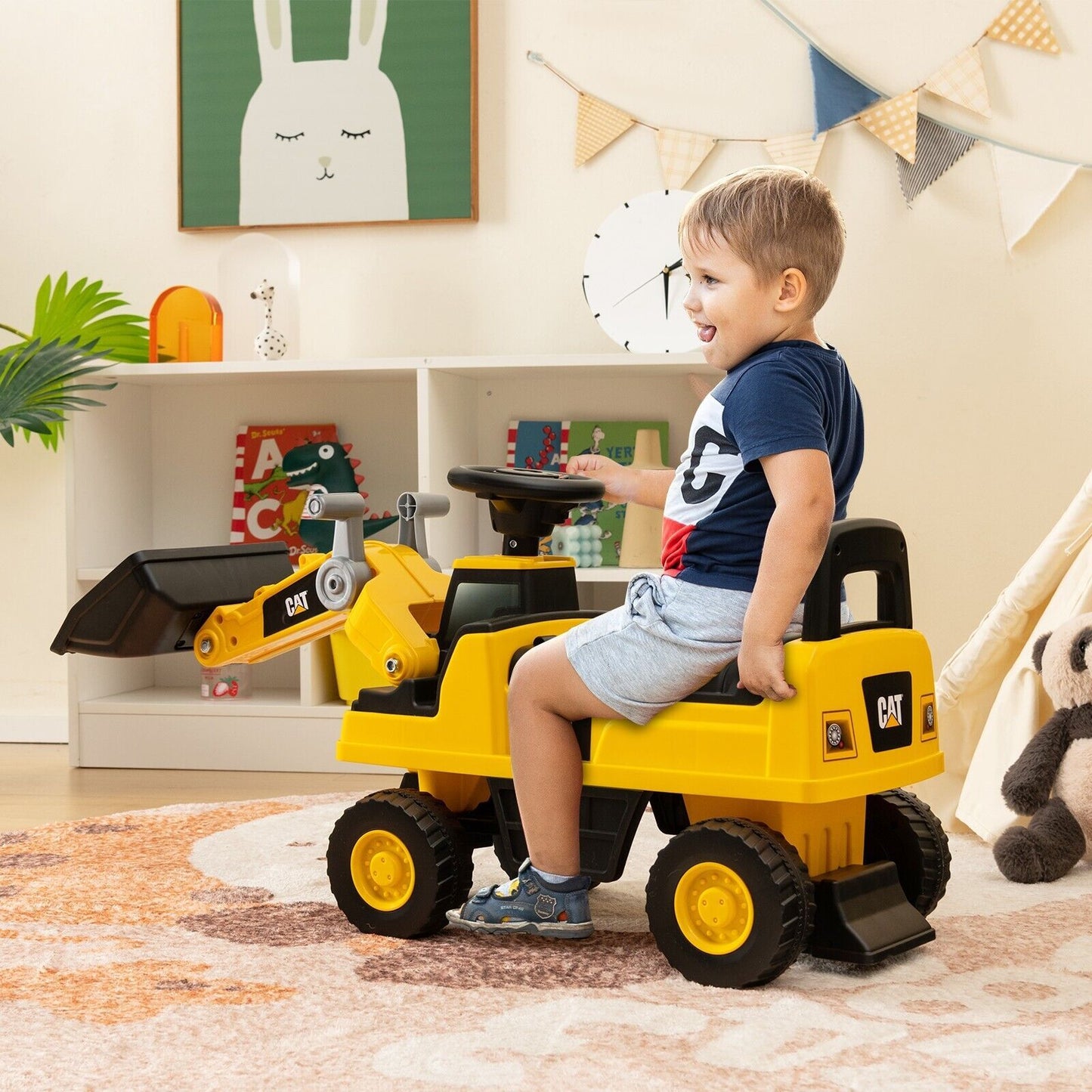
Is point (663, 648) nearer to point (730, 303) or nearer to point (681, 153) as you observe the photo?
point (730, 303)

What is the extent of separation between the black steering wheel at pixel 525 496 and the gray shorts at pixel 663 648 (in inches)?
6.3

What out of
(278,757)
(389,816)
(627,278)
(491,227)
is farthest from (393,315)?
(389,816)

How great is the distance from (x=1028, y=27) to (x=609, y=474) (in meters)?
1.55

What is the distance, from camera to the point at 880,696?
1207 millimetres

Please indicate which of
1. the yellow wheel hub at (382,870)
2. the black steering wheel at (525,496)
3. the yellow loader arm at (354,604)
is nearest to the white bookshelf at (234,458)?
the yellow loader arm at (354,604)

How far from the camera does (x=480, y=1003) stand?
3.65 ft

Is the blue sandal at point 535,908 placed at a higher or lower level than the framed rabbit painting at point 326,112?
lower

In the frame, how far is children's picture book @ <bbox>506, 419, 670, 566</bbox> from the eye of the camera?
8.07ft

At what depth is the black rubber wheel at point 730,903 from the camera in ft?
3.69

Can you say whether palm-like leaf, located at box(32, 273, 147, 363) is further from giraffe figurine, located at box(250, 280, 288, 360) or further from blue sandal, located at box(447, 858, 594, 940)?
blue sandal, located at box(447, 858, 594, 940)

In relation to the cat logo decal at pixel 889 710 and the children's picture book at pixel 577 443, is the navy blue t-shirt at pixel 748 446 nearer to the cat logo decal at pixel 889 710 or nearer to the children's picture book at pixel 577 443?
the cat logo decal at pixel 889 710

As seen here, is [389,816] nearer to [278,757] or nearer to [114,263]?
[278,757]

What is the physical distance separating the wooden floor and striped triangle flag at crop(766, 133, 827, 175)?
52.6 inches

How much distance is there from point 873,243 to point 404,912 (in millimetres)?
1669
